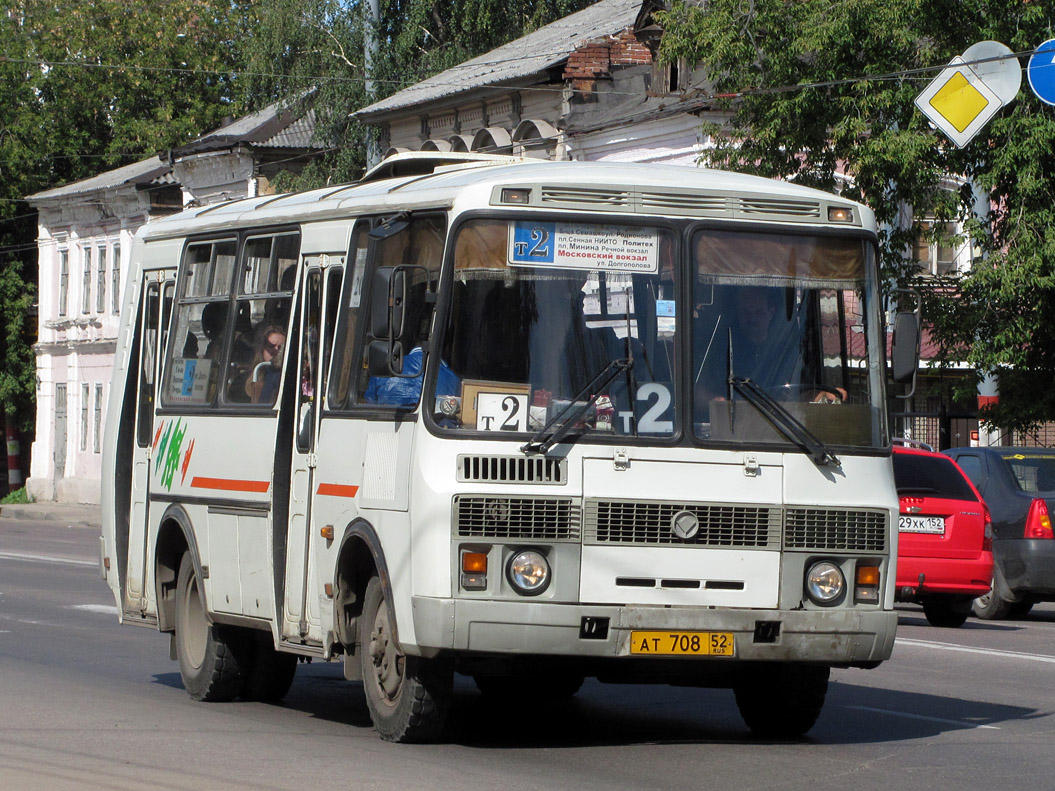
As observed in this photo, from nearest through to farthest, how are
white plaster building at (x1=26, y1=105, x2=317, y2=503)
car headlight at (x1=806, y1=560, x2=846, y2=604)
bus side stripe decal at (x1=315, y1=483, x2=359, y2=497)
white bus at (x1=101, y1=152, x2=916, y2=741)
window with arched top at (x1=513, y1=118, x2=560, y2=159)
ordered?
1. white bus at (x1=101, y1=152, x2=916, y2=741)
2. car headlight at (x1=806, y1=560, x2=846, y2=604)
3. bus side stripe decal at (x1=315, y1=483, x2=359, y2=497)
4. window with arched top at (x1=513, y1=118, x2=560, y2=159)
5. white plaster building at (x1=26, y1=105, x2=317, y2=503)

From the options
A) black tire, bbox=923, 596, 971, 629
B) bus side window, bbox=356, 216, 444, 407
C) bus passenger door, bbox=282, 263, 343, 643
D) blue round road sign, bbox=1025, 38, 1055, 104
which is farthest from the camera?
blue round road sign, bbox=1025, 38, 1055, 104

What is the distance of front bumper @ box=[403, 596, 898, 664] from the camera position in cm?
859

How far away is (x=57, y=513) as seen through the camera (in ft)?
152

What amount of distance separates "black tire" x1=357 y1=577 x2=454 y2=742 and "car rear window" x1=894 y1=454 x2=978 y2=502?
30.2 ft

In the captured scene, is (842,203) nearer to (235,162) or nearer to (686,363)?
(686,363)

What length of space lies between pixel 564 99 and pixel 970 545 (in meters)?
22.5

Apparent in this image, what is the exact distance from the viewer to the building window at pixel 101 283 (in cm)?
5472

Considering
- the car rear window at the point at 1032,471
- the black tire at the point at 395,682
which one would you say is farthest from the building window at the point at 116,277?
the black tire at the point at 395,682

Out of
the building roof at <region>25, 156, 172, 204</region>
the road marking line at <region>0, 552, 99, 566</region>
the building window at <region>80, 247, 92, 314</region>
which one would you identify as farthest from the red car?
the building window at <region>80, 247, 92, 314</region>

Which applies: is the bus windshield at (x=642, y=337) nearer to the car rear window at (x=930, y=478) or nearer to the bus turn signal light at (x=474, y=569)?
the bus turn signal light at (x=474, y=569)

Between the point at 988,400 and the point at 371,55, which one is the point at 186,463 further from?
the point at 371,55

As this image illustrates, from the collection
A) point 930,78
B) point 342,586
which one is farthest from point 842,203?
point 930,78

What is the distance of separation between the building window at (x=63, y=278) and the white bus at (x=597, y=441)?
48.6 m

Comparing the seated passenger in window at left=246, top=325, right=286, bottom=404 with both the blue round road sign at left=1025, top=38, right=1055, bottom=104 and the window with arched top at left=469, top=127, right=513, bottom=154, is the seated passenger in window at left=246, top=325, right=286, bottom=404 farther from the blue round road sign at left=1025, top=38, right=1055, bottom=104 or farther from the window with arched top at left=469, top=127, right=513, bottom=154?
the window with arched top at left=469, top=127, right=513, bottom=154
